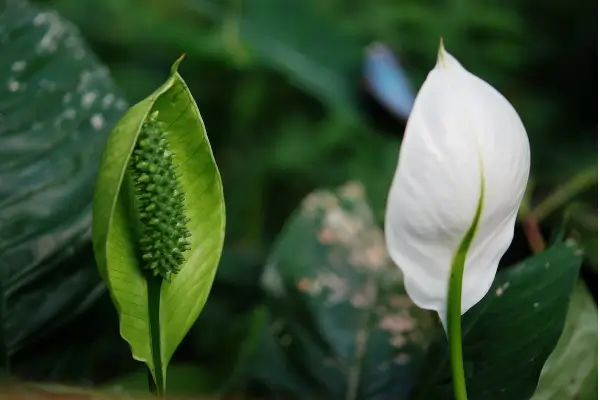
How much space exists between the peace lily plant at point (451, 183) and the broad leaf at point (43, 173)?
108 millimetres

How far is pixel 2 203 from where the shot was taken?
0.22 meters

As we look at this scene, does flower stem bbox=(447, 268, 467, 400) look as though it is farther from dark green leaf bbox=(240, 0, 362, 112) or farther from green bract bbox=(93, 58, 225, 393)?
dark green leaf bbox=(240, 0, 362, 112)

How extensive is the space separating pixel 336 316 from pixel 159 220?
4.9 inches

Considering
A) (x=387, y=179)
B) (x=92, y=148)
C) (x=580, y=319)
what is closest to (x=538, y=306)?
(x=580, y=319)

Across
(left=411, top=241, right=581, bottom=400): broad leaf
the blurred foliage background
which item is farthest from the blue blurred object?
(left=411, top=241, right=581, bottom=400): broad leaf

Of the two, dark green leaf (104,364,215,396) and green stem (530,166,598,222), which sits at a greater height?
green stem (530,166,598,222)

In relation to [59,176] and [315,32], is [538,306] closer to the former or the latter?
[59,176]

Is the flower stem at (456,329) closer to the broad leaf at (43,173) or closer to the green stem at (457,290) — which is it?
the green stem at (457,290)

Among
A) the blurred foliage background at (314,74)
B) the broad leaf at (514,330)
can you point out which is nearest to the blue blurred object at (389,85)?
the blurred foliage background at (314,74)

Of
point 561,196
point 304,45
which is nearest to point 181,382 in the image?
point 561,196

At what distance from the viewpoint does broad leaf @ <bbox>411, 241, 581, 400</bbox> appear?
214 millimetres

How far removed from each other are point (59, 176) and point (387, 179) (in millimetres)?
266

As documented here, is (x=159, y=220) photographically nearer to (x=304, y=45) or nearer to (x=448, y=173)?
(x=448, y=173)

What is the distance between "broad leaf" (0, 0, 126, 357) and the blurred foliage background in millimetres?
125
